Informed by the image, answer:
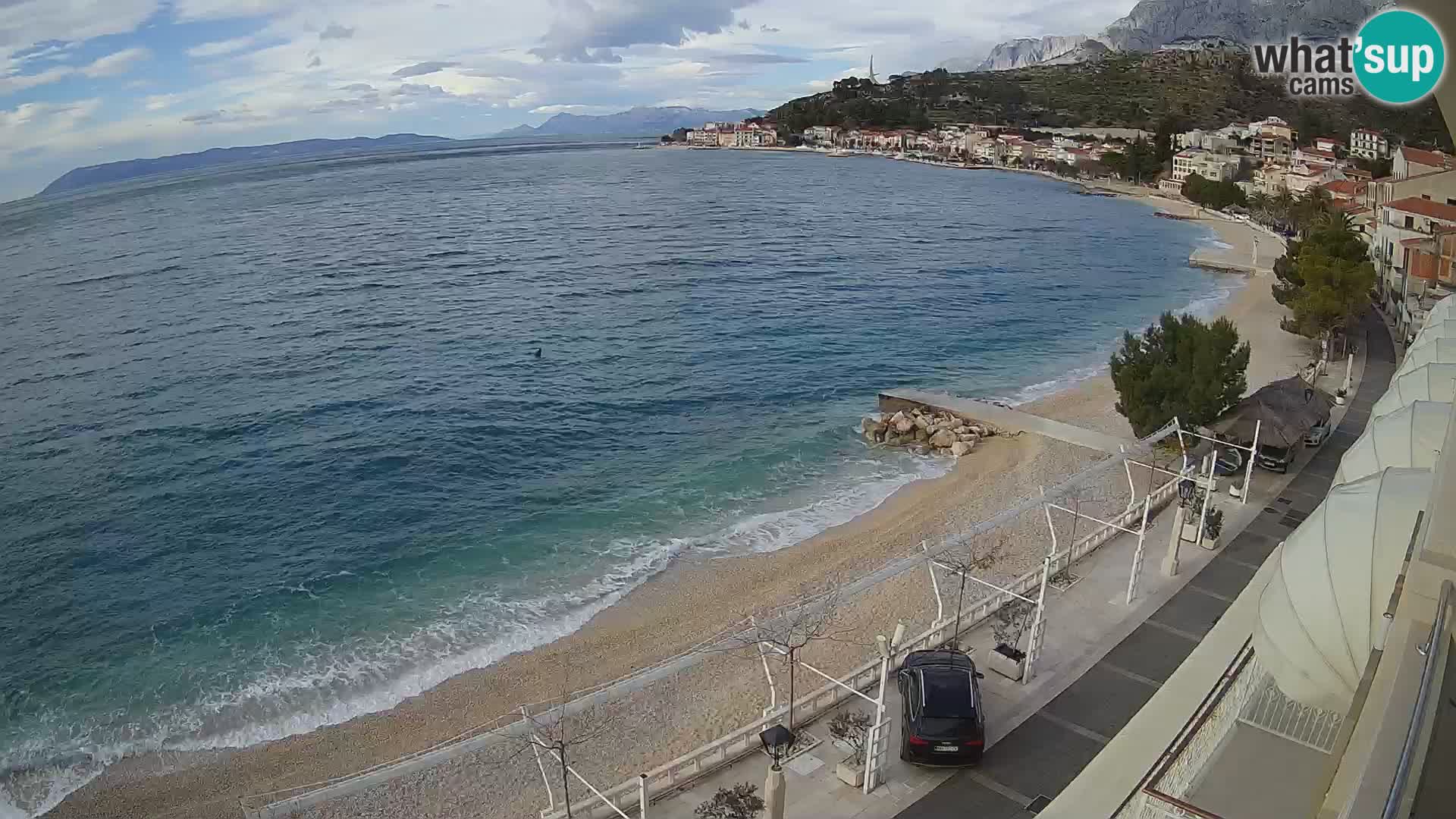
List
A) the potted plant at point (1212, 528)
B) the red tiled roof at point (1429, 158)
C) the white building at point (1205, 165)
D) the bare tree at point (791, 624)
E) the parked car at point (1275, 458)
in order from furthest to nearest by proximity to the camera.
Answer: the white building at point (1205, 165)
the red tiled roof at point (1429, 158)
the parked car at point (1275, 458)
the potted plant at point (1212, 528)
the bare tree at point (791, 624)

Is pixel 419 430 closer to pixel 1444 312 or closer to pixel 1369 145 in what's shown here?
pixel 1444 312

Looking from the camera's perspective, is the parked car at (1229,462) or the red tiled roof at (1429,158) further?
the red tiled roof at (1429,158)

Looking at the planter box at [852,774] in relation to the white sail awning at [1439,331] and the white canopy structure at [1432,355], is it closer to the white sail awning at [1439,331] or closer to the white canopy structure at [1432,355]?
the white canopy structure at [1432,355]

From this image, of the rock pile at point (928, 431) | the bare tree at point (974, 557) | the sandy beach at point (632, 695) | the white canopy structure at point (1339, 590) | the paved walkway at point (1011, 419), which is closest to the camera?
the white canopy structure at point (1339, 590)

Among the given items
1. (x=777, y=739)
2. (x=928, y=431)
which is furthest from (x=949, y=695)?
(x=928, y=431)

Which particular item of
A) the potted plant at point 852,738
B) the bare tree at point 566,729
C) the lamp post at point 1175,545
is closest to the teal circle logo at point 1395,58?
the lamp post at point 1175,545

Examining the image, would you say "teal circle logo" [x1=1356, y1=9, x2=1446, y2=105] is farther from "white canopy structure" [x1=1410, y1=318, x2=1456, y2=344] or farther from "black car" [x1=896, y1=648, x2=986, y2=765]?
"black car" [x1=896, y1=648, x2=986, y2=765]

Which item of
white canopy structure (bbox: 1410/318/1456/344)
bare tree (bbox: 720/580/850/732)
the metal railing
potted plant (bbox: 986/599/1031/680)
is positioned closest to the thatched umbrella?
white canopy structure (bbox: 1410/318/1456/344)
